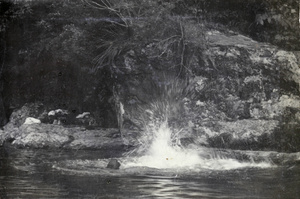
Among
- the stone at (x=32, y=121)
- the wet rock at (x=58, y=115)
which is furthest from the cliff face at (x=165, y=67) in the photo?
the stone at (x=32, y=121)

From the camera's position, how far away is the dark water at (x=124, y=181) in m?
2.79

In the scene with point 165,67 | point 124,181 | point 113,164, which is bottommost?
point 124,181

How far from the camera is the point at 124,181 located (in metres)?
2.82

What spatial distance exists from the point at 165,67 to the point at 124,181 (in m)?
1.01

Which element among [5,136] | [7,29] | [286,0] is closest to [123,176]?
[5,136]

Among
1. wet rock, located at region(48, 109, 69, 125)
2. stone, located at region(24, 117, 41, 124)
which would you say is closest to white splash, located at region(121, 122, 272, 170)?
wet rock, located at region(48, 109, 69, 125)

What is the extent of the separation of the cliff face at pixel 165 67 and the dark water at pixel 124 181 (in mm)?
271

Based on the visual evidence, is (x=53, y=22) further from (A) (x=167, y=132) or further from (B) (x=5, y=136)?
(A) (x=167, y=132)

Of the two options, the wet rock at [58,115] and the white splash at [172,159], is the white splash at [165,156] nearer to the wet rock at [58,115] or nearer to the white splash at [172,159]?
the white splash at [172,159]

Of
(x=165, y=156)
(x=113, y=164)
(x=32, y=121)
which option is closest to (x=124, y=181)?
(x=113, y=164)

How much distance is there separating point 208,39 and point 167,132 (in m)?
0.89

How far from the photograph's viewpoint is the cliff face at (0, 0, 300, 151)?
9.52 feet

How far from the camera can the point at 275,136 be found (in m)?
2.91

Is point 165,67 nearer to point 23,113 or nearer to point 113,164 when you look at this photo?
point 113,164
